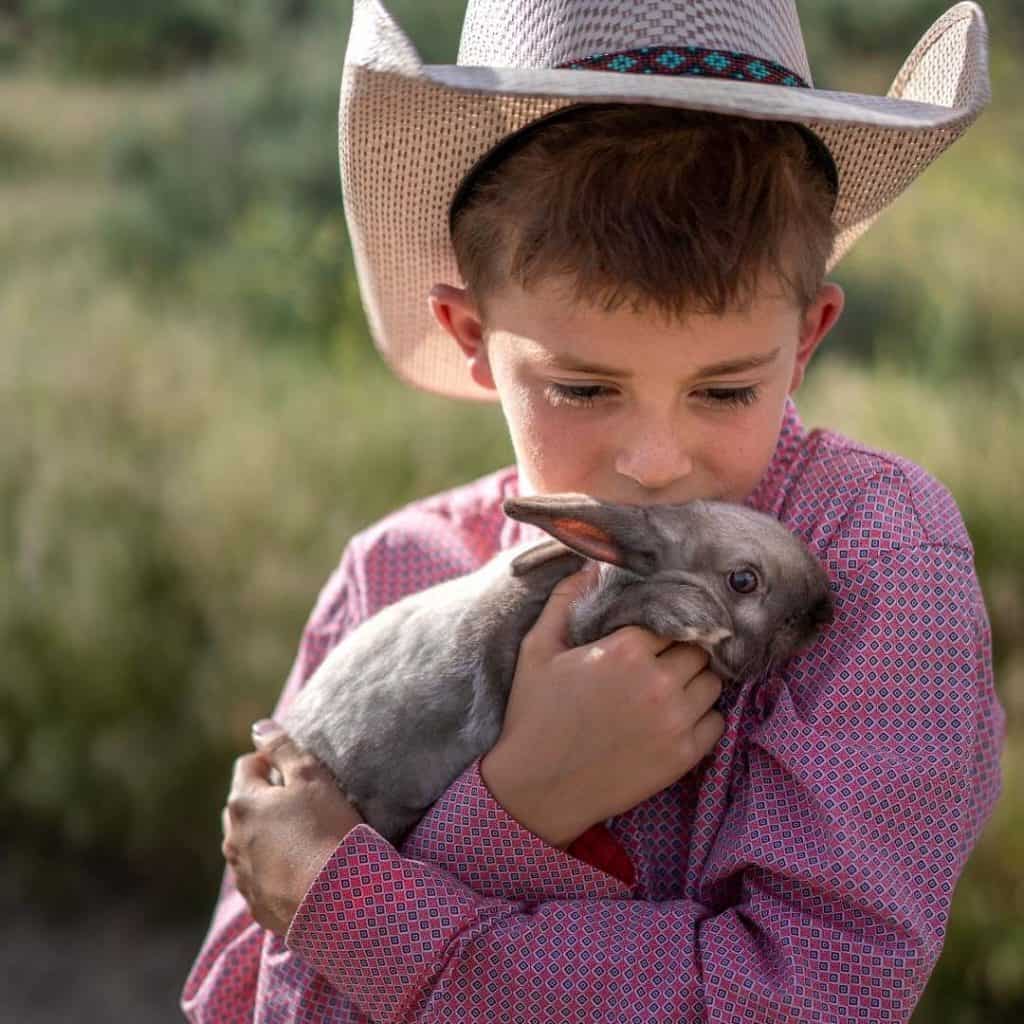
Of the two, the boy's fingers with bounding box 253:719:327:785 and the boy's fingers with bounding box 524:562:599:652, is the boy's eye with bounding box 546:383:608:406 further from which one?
the boy's fingers with bounding box 253:719:327:785

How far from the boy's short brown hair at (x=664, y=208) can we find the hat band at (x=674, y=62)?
0.06m

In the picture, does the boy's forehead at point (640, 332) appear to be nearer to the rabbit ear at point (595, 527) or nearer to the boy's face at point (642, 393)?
the boy's face at point (642, 393)

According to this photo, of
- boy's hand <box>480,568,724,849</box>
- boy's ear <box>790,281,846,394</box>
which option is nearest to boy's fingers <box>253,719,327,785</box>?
boy's hand <box>480,568,724,849</box>

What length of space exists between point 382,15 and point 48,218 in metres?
6.57

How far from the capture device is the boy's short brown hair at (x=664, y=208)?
1856 millimetres

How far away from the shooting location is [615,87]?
167cm

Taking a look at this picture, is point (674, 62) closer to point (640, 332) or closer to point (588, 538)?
point (640, 332)

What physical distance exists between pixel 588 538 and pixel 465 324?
60 cm

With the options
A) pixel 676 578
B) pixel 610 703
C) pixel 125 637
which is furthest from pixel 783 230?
pixel 125 637

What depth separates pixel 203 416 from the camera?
514 cm

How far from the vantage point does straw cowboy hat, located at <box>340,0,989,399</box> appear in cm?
171

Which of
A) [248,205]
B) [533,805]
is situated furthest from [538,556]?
[248,205]

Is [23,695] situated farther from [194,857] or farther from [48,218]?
[48,218]

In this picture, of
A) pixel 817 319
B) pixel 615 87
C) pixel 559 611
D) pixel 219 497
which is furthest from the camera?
pixel 219 497
